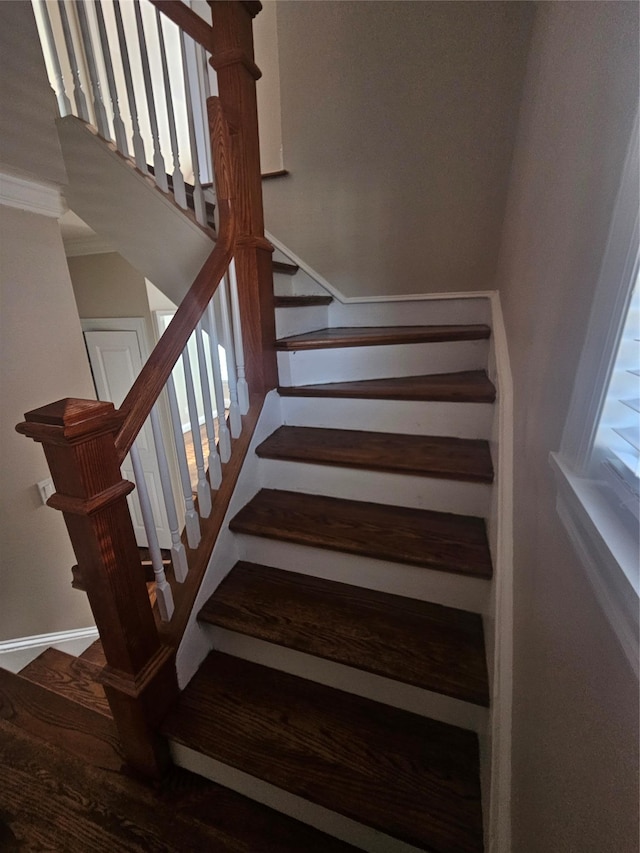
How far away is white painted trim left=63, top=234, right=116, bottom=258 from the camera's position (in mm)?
2750

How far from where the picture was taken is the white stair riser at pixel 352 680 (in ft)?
3.15

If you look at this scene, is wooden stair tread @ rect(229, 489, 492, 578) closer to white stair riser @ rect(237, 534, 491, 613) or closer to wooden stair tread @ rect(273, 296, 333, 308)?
white stair riser @ rect(237, 534, 491, 613)

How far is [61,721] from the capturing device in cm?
120

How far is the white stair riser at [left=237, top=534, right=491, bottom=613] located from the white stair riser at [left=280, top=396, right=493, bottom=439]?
0.54 metres

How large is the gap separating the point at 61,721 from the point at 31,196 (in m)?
1.86

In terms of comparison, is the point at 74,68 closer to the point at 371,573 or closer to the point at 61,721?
the point at 371,573

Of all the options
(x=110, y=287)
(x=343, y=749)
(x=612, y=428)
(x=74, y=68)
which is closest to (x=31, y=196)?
(x=74, y=68)

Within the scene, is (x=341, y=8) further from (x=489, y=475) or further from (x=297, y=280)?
(x=489, y=475)

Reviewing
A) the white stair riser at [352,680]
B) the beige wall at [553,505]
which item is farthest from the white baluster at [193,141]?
the white stair riser at [352,680]

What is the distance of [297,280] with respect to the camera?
210 centimetres

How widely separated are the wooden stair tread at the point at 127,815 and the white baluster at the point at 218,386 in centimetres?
95

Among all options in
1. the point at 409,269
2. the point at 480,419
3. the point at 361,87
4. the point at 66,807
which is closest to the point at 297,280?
the point at 409,269

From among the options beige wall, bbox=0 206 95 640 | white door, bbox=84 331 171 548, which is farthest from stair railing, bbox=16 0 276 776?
white door, bbox=84 331 171 548

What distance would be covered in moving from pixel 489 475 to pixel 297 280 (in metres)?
1.52
